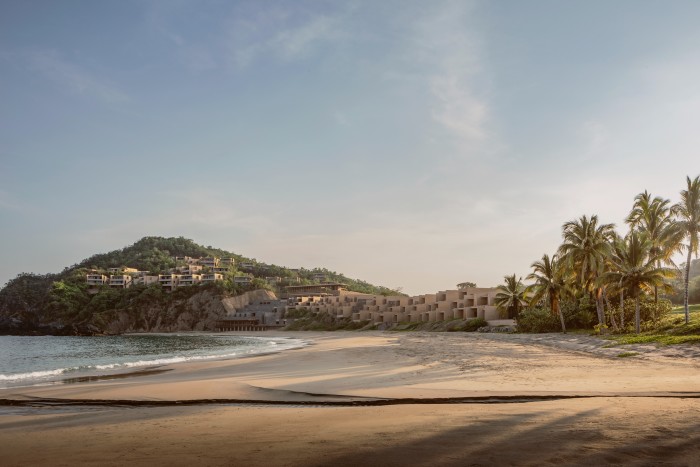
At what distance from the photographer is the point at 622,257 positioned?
3838 cm

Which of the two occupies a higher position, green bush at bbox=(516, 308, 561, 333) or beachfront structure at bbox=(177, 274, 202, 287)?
beachfront structure at bbox=(177, 274, 202, 287)

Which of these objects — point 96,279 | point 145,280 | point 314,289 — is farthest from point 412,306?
point 96,279

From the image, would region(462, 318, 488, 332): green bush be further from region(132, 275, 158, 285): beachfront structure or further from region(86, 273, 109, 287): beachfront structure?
region(86, 273, 109, 287): beachfront structure

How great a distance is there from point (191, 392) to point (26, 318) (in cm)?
17433

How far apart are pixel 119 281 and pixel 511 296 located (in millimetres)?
153382

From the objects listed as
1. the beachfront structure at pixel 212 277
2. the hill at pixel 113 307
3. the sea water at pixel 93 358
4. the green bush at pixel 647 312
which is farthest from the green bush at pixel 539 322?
the beachfront structure at pixel 212 277

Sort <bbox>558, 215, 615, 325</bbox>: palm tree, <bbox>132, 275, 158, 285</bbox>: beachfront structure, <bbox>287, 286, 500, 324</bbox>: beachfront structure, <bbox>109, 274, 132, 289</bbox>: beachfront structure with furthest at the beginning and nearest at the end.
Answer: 1. <bbox>132, 275, 158, 285</bbox>: beachfront structure
2. <bbox>109, 274, 132, 289</bbox>: beachfront structure
3. <bbox>287, 286, 500, 324</bbox>: beachfront structure
4. <bbox>558, 215, 615, 325</bbox>: palm tree

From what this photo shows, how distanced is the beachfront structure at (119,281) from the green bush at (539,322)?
15463cm

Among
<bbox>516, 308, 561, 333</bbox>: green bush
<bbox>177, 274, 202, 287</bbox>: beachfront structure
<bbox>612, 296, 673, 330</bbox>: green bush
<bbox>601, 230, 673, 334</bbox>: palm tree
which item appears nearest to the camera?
<bbox>601, 230, 673, 334</bbox>: palm tree

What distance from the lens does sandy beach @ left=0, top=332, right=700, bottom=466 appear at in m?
6.27

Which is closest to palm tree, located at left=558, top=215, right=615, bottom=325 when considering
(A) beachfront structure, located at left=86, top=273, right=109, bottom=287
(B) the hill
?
(B) the hill

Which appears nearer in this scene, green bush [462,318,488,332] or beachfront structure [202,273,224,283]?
green bush [462,318,488,332]

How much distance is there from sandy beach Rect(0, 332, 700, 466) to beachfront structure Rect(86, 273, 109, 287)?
174m

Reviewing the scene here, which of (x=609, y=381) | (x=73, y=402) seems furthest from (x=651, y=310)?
(x=73, y=402)
